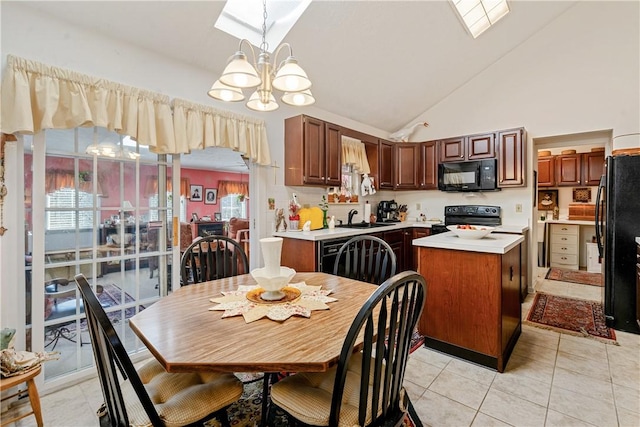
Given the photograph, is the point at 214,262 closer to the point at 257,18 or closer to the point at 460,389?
the point at 460,389

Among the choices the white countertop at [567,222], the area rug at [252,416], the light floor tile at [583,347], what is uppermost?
the white countertop at [567,222]

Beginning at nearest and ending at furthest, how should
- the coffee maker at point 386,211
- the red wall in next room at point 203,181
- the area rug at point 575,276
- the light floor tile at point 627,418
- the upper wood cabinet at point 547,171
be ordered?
the light floor tile at point 627,418, the area rug at point 575,276, the coffee maker at point 386,211, the upper wood cabinet at point 547,171, the red wall in next room at point 203,181

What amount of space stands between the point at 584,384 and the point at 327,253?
2.15 m

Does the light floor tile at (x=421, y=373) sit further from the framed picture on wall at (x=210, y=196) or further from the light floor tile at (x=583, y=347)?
the framed picture on wall at (x=210, y=196)

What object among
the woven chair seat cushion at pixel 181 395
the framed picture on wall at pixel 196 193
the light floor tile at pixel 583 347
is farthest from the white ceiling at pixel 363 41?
the framed picture on wall at pixel 196 193

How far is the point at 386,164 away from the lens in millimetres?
4734

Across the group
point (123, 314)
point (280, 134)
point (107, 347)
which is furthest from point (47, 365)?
point (280, 134)

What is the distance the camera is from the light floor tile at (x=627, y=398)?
1.81 metres

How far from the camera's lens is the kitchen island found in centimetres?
Result: 219

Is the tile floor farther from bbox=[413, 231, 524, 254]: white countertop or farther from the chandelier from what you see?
the chandelier

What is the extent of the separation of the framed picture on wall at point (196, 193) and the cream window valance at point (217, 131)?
684 cm

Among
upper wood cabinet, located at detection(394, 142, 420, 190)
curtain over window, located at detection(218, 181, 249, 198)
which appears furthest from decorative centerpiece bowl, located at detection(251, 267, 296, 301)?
curtain over window, located at detection(218, 181, 249, 198)

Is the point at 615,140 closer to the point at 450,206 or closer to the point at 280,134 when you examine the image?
the point at 450,206

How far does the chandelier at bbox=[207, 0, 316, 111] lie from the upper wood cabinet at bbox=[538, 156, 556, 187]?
5.66 meters
